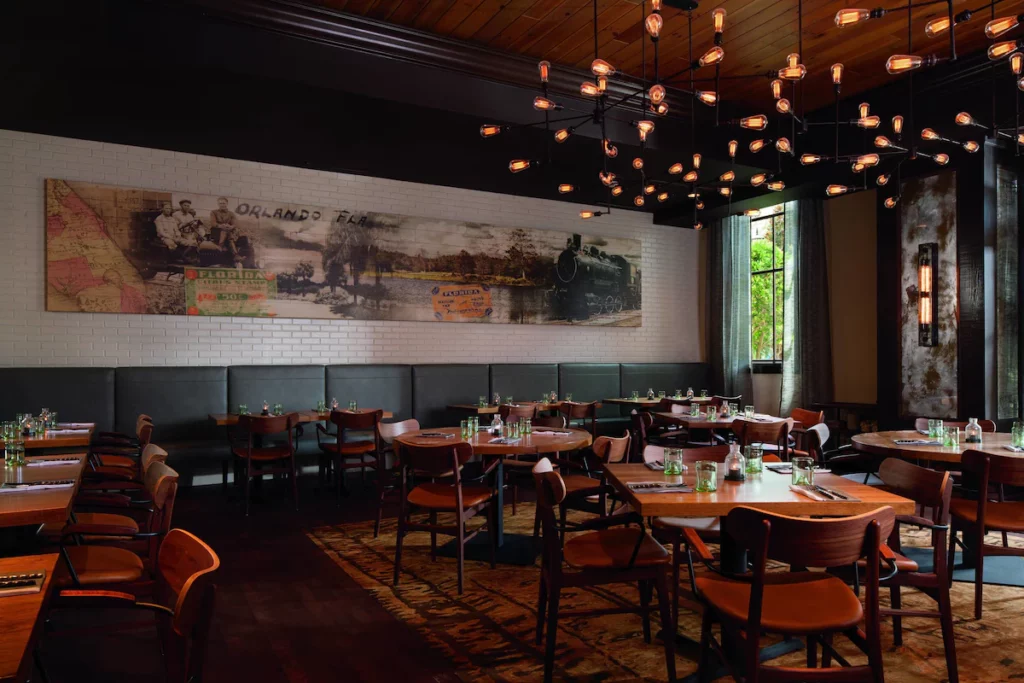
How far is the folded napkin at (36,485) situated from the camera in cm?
292

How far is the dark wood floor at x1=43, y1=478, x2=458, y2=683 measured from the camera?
3.01m

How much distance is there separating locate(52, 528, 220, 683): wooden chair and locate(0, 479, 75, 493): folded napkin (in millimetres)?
953

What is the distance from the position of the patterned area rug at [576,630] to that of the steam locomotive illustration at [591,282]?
585cm

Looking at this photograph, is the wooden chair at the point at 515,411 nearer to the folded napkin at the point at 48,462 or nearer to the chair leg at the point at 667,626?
the folded napkin at the point at 48,462

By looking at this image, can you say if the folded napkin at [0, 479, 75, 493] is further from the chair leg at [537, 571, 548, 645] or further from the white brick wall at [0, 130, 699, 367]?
the white brick wall at [0, 130, 699, 367]

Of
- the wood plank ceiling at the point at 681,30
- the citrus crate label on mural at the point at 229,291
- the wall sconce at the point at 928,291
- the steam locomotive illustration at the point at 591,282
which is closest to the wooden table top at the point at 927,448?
the wall sconce at the point at 928,291

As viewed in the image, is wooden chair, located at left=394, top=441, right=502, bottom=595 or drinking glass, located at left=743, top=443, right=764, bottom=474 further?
wooden chair, located at left=394, top=441, right=502, bottom=595

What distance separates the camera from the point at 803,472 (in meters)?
3.13

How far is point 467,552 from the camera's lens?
4.79 m

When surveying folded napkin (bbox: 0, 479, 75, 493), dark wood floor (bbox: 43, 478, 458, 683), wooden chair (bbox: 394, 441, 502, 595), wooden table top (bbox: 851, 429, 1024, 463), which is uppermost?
folded napkin (bbox: 0, 479, 75, 493)

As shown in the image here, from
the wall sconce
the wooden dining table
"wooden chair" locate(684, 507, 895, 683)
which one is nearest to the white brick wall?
the wooden dining table

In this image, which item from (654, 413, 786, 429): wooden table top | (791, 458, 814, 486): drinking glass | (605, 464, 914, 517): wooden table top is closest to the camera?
(605, 464, 914, 517): wooden table top

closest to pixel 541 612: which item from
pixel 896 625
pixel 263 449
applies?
pixel 896 625

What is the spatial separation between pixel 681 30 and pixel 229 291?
17.2 feet
